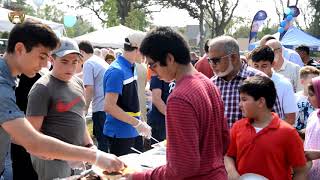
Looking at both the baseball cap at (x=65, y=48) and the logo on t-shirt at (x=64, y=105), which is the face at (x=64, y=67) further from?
the logo on t-shirt at (x=64, y=105)

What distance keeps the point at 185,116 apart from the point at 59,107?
1184 millimetres

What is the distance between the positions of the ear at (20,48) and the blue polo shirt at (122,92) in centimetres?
159

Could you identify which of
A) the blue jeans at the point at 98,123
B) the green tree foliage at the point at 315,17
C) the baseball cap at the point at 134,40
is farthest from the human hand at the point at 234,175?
the green tree foliage at the point at 315,17

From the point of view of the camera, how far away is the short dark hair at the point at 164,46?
1836 millimetres

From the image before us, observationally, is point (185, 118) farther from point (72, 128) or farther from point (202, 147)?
point (72, 128)

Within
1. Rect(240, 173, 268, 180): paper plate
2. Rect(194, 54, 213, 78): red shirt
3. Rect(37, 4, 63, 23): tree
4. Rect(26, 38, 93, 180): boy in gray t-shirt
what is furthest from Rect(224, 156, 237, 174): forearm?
Rect(37, 4, 63, 23): tree

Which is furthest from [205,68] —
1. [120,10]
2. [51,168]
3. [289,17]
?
Result: [120,10]

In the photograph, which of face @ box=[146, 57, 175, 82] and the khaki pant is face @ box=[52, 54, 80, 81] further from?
face @ box=[146, 57, 175, 82]

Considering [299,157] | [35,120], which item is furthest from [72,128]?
[299,157]

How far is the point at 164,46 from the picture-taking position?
1836 millimetres

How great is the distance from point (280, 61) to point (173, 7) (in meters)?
31.1

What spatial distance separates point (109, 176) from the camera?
2.18 meters

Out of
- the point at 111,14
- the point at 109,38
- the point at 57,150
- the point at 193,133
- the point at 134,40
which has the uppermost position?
the point at 134,40

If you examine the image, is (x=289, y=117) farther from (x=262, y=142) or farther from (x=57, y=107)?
(x=57, y=107)
